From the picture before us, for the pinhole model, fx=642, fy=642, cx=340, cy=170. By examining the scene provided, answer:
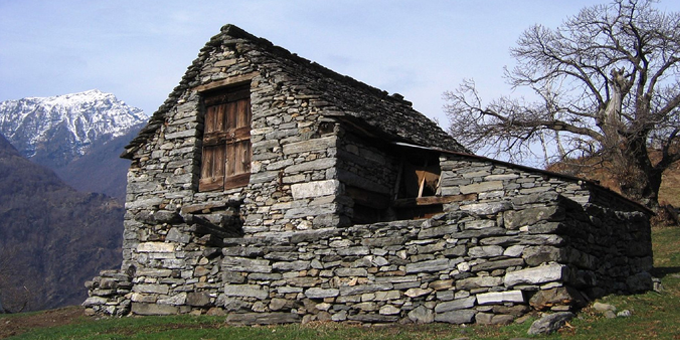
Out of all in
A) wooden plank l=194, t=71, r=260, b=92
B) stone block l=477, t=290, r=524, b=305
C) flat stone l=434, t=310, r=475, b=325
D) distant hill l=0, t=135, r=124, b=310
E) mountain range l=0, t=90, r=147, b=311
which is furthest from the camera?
distant hill l=0, t=135, r=124, b=310

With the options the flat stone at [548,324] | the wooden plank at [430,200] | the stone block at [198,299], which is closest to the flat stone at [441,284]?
the flat stone at [548,324]

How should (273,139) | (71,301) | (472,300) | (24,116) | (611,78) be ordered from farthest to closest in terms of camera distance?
1. (24,116)
2. (71,301)
3. (611,78)
4. (273,139)
5. (472,300)

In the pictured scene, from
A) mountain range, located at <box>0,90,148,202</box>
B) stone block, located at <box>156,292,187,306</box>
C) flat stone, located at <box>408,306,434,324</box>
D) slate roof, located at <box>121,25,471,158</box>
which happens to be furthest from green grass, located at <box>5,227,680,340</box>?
mountain range, located at <box>0,90,148,202</box>

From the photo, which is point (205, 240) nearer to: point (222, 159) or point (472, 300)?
point (222, 159)

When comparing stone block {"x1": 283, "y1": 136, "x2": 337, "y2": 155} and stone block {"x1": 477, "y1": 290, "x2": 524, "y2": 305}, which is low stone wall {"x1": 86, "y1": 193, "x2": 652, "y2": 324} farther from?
stone block {"x1": 283, "y1": 136, "x2": 337, "y2": 155}

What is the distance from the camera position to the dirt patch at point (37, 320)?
1260cm

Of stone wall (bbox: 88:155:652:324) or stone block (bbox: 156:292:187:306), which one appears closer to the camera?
stone wall (bbox: 88:155:652:324)

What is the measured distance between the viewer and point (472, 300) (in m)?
9.48

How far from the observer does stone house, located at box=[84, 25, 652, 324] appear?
9.56 metres

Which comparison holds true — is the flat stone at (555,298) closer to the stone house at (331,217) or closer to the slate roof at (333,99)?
the stone house at (331,217)

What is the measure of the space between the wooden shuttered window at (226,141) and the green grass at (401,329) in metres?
4.24

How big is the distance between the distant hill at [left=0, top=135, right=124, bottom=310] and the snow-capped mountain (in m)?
52.2

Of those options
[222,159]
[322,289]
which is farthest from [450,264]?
[222,159]

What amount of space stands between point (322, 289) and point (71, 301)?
44.1m
